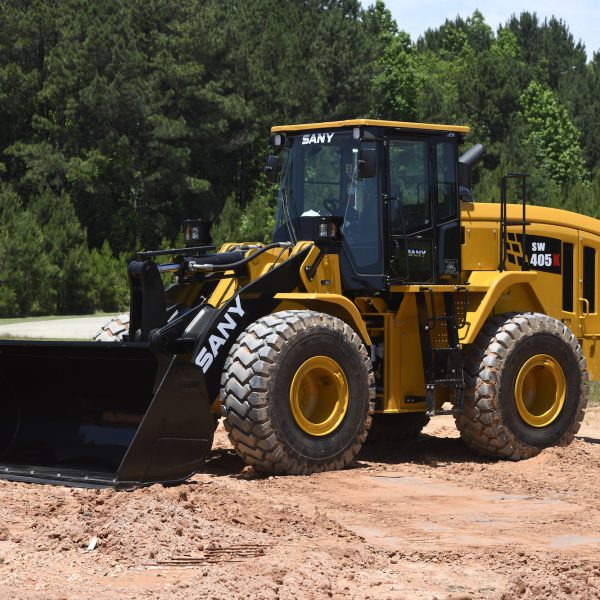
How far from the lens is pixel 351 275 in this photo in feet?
37.0

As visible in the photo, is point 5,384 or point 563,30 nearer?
point 5,384

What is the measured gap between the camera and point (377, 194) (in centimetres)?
1122

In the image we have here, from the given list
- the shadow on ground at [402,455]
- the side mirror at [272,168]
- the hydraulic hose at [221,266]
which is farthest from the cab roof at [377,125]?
the shadow on ground at [402,455]

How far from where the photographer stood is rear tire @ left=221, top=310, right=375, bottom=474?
32.4 feet

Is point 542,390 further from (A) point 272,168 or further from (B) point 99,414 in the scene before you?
(B) point 99,414

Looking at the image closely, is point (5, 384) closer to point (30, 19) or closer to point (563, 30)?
point (30, 19)

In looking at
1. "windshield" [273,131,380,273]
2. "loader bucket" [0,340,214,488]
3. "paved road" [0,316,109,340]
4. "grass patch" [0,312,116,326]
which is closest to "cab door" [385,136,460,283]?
"windshield" [273,131,380,273]

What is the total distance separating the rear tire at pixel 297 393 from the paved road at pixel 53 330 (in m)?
18.6

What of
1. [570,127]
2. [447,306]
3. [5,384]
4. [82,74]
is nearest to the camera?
[5,384]

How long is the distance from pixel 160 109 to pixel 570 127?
121 ft

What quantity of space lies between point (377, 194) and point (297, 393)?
2.06m

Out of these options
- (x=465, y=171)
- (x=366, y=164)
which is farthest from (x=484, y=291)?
(x=366, y=164)

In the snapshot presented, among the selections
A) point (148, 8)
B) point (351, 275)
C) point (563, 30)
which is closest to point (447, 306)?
point (351, 275)

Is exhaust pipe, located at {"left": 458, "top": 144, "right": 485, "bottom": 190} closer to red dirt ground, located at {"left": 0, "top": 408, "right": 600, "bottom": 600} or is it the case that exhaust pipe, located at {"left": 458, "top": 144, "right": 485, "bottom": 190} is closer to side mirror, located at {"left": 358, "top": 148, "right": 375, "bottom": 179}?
side mirror, located at {"left": 358, "top": 148, "right": 375, "bottom": 179}
